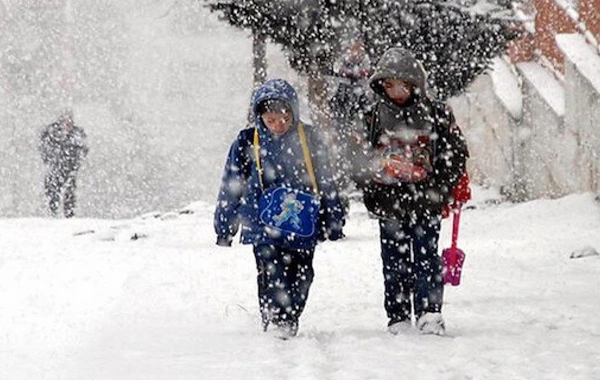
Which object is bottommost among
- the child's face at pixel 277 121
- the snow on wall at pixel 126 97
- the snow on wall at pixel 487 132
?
the snow on wall at pixel 126 97

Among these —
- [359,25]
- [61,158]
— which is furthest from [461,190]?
[61,158]

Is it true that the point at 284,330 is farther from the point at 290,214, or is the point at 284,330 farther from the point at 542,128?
the point at 542,128

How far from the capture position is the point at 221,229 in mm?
5363

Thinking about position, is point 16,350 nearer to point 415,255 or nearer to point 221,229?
point 221,229

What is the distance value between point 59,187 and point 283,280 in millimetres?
11281

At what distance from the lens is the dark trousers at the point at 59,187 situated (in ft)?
52.5

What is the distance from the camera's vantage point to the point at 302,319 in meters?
6.12

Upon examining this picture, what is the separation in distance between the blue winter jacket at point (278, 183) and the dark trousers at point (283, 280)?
0.34 ft

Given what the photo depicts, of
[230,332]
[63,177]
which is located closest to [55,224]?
[63,177]

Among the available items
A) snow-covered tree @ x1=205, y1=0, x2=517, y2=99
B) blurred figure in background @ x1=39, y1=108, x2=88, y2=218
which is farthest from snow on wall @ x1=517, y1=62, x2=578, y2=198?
blurred figure in background @ x1=39, y1=108, x2=88, y2=218

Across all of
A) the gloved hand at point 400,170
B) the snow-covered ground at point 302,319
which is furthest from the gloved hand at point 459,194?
the snow-covered ground at point 302,319

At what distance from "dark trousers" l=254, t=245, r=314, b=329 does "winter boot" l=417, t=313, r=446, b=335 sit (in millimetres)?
607

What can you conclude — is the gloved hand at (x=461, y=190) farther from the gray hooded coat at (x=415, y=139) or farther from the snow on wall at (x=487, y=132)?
the snow on wall at (x=487, y=132)

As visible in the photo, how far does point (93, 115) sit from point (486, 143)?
22.6 meters
